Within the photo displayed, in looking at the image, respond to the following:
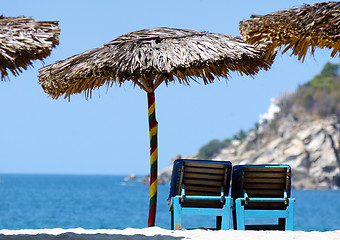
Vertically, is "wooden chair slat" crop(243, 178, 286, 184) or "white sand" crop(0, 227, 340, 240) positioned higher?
"wooden chair slat" crop(243, 178, 286, 184)

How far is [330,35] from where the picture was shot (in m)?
5.07

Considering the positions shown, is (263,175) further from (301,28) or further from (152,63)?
(301,28)

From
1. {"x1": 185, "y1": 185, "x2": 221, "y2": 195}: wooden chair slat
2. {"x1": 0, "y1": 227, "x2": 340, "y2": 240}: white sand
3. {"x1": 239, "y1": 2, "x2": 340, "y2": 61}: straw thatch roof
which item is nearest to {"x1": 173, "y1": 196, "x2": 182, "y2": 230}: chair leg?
{"x1": 185, "y1": 185, "x2": 221, "y2": 195}: wooden chair slat

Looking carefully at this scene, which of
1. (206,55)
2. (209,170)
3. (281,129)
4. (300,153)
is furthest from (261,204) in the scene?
(281,129)

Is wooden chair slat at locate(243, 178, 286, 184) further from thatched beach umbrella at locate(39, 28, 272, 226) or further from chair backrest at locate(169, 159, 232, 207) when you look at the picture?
thatched beach umbrella at locate(39, 28, 272, 226)

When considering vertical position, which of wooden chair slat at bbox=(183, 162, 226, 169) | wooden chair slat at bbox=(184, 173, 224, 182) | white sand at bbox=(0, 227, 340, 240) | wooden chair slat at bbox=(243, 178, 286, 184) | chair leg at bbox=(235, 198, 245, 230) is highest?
wooden chair slat at bbox=(183, 162, 226, 169)

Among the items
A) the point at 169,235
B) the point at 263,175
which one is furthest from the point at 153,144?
the point at 169,235

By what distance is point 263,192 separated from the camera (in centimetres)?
673

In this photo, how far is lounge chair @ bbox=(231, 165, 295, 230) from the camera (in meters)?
6.49

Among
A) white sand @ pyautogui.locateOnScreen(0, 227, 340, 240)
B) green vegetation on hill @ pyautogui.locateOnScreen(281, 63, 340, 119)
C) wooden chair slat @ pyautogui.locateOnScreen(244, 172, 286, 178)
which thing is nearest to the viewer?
white sand @ pyautogui.locateOnScreen(0, 227, 340, 240)

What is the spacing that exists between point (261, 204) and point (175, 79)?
6.30 ft

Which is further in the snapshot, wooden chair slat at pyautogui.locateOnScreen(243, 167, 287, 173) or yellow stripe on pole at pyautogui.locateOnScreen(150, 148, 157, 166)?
yellow stripe on pole at pyautogui.locateOnScreen(150, 148, 157, 166)

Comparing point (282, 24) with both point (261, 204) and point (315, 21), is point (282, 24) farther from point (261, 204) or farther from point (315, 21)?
point (261, 204)

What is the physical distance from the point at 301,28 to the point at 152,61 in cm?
182
